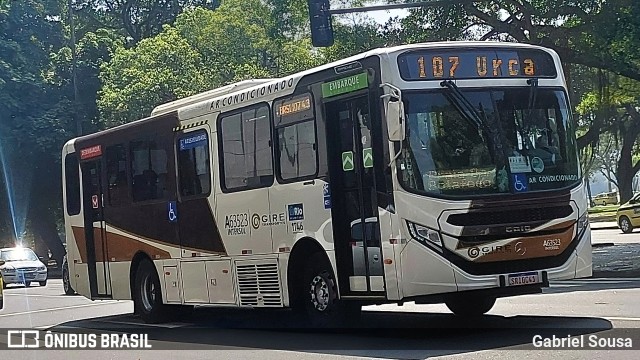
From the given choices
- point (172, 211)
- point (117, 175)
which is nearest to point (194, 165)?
point (172, 211)

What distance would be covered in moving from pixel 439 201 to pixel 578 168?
6.36ft

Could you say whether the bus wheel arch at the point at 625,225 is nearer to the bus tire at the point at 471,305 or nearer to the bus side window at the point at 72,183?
the bus side window at the point at 72,183

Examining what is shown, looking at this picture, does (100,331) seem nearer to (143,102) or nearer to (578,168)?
(578,168)

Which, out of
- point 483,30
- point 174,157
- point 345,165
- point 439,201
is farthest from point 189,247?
point 483,30

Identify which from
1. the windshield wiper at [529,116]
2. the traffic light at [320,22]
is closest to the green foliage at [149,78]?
the traffic light at [320,22]

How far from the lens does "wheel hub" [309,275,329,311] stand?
13172 millimetres

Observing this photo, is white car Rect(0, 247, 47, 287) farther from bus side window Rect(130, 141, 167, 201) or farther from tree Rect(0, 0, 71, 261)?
bus side window Rect(130, 141, 167, 201)

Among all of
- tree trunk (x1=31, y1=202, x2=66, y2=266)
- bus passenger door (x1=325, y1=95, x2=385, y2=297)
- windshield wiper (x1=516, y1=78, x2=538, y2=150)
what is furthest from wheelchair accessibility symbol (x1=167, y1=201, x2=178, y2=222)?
tree trunk (x1=31, y1=202, x2=66, y2=266)

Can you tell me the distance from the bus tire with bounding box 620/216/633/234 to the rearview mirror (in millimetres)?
28677

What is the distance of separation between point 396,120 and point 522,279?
90.2 inches

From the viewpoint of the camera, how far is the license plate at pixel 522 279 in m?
11.7

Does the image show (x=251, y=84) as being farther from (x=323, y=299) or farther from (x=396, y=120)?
(x=396, y=120)

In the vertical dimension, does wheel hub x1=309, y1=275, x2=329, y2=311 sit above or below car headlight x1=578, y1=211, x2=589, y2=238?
below

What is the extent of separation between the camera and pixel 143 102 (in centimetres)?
4275
